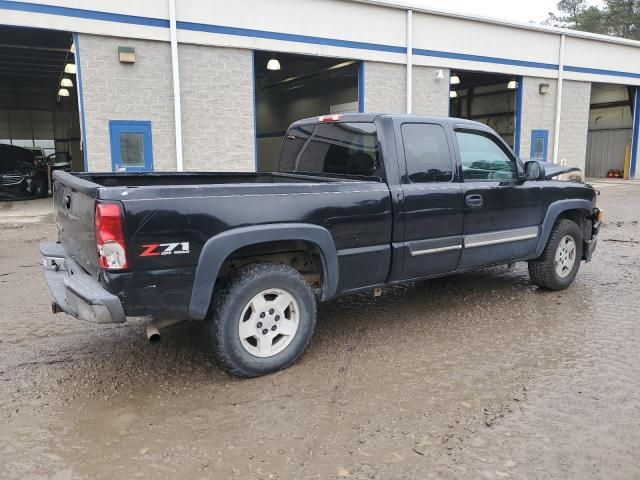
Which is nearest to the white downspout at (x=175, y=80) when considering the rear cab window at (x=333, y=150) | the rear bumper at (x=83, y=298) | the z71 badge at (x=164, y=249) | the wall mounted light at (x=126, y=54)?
the wall mounted light at (x=126, y=54)

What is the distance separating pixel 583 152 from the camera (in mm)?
21484

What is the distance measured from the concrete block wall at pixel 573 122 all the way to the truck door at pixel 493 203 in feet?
56.2

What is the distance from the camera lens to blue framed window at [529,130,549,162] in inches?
778

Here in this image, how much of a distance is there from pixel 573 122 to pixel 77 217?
21.4 m

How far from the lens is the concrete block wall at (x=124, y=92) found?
467 inches

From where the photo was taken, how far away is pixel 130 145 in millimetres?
12438

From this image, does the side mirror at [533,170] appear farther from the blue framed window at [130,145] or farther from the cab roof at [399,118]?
the blue framed window at [130,145]

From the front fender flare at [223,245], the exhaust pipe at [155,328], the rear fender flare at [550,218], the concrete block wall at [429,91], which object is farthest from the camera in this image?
the concrete block wall at [429,91]

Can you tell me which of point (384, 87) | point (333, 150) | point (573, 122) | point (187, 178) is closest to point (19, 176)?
point (384, 87)

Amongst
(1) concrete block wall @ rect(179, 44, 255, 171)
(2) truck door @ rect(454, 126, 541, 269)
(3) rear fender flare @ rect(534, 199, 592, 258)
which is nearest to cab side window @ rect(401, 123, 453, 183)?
(2) truck door @ rect(454, 126, 541, 269)

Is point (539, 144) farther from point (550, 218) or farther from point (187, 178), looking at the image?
point (187, 178)

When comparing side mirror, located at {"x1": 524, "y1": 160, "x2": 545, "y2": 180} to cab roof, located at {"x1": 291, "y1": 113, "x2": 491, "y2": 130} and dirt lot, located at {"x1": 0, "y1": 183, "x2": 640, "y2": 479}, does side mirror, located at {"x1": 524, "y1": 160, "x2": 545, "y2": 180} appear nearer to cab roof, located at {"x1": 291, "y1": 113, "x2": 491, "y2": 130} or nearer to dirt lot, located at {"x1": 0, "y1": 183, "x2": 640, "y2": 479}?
cab roof, located at {"x1": 291, "y1": 113, "x2": 491, "y2": 130}

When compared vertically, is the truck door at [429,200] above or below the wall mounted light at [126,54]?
below

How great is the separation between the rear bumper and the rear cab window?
2.30m
